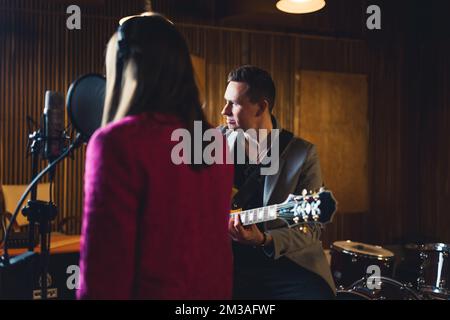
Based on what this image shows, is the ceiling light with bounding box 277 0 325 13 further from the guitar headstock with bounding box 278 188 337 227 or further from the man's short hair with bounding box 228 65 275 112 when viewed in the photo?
the guitar headstock with bounding box 278 188 337 227

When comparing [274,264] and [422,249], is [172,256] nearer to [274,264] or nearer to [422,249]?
[274,264]

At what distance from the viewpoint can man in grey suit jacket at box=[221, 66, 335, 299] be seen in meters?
2.21

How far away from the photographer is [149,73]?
1.36 metres

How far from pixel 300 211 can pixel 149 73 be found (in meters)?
0.84

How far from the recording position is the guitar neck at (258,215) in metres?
2.14

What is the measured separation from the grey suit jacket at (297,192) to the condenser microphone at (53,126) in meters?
0.92

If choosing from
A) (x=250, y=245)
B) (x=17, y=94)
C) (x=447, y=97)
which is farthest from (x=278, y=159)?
(x=447, y=97)

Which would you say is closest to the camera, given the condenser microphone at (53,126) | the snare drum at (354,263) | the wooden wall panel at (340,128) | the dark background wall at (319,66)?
the condenser microphone at (53,126)

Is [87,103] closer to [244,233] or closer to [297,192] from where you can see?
[244,233]

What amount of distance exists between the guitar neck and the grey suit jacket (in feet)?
0.28

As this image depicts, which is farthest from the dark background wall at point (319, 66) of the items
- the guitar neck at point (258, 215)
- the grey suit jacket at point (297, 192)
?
the guitar neck at point (258, 215)

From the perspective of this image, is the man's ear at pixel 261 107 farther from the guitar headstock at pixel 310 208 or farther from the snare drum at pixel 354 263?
the snare drum at pixel 354 263

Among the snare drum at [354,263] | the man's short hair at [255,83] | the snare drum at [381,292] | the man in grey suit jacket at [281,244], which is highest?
the man's short hair at [255,83]

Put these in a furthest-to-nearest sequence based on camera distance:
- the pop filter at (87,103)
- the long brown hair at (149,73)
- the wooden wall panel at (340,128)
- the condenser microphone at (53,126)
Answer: the wooden wall panel at (340,128), the condenser microphone at (53,126), the pop filter at (87,103), the long brown hair at (149,73)
